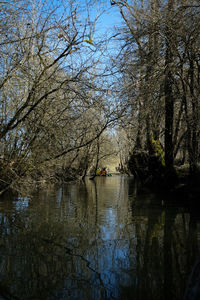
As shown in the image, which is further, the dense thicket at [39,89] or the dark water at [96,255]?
the dense thicket at [39,89]

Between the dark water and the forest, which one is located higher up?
the forest

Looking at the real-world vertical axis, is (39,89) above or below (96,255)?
above

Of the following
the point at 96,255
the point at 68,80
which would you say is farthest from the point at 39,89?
the point at 96,255

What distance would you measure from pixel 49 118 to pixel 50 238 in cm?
350

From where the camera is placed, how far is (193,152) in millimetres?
11180

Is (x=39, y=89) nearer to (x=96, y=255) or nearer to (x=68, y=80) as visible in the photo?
(x=68, y=80)

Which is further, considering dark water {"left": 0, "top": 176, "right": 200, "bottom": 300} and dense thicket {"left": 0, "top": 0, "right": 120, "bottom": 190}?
dense thicket {"left": 0, "top": 0, "right": 120, "bottom": 190}

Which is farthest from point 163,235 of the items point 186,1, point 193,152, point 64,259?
point 186,1

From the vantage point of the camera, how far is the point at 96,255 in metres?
4.75

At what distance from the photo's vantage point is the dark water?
3553 mm

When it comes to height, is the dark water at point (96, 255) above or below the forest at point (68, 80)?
below

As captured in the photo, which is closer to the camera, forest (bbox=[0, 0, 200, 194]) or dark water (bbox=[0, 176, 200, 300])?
dark water (bbox=[0, 176, 200, 300])

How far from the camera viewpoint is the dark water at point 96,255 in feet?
11.7

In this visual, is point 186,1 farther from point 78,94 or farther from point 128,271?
point 128,271
